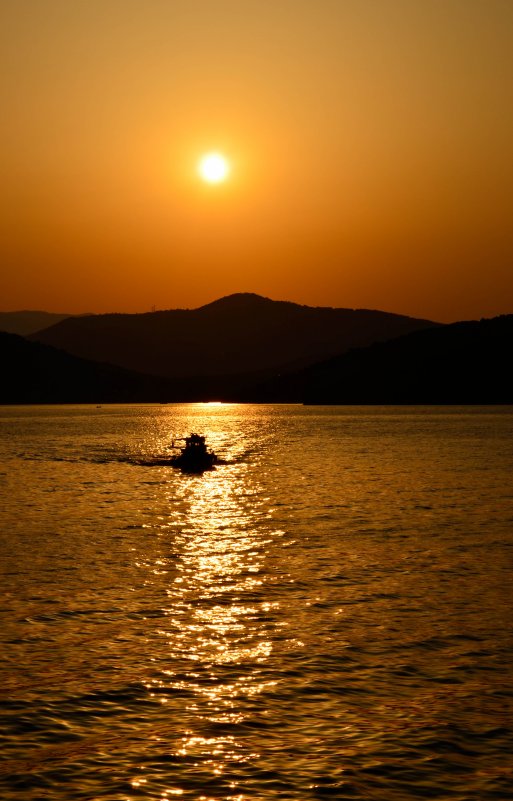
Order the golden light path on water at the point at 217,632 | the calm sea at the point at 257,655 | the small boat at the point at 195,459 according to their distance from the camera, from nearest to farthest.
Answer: the calm sea at the point at 257,655 → the golden light path on water at the point at 217,632 → the small boat at the point at 195,459

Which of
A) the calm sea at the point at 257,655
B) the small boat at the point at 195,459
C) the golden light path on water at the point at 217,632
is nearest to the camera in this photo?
the calm sea at the point at 257,655

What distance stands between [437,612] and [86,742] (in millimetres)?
13501

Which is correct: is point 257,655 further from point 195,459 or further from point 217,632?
point 195,459

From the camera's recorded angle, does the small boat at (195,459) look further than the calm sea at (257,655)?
Yes

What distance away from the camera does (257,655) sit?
23578 mm

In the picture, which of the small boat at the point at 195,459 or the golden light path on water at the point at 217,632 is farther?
the small boat at the point at 195,459

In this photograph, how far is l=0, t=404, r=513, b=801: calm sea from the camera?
16266 mm

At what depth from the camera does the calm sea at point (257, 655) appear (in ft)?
53.4

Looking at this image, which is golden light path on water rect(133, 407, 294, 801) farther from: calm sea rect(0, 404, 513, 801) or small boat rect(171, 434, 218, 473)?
small boat rect(171, 434, 218, 473)

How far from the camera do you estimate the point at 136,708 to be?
19562mm

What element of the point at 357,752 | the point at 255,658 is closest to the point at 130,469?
the point at 255,658

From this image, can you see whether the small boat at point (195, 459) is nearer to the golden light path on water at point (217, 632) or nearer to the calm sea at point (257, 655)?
the calm sea at point (257, 655)

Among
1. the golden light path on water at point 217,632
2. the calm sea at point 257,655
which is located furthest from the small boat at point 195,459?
the golden light path on water at point 217,632

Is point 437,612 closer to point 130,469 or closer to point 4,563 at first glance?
point 4,563
